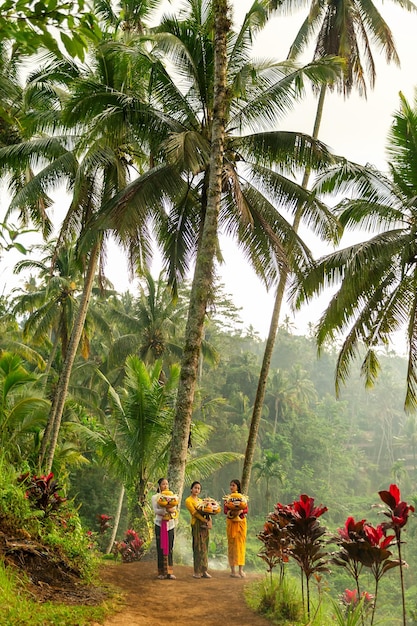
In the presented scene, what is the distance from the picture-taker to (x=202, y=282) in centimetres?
844

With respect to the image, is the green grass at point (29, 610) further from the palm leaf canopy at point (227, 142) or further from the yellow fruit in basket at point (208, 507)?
the palm leaf canopy at point (227, 142)

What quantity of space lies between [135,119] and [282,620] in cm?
746

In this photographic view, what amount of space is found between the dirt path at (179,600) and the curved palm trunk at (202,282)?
4.09 feet

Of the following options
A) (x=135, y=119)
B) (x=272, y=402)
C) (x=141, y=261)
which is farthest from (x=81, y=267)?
(x=272, y=402)

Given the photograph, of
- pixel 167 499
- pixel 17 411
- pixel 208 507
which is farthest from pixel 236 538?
pixel 17 411

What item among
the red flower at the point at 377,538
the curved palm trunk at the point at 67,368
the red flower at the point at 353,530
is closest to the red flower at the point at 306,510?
the red flower at the point at 353,530

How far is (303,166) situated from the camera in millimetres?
9961

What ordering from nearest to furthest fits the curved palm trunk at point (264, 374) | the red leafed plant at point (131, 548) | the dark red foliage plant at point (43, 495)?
1. the dark red foliage plant at point (43, 495)
2. the curved palm trunk at point (264, 374)
3. the red leafed plant at point (131, 548)

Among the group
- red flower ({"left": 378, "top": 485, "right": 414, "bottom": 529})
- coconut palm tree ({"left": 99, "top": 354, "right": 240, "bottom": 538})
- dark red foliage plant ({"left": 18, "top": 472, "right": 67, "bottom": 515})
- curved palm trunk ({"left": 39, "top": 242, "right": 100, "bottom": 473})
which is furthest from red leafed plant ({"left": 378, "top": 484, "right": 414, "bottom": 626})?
coconut palm tree ({"left": 99, "top": 354, "right": 240, "bottom": 538})

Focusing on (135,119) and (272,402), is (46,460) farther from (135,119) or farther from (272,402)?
(272,402)

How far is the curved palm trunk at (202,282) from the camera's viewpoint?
798 cm

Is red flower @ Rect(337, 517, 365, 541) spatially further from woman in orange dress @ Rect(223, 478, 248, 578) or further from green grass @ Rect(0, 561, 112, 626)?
woman in orange dress @ Rect(223, 478, 248, 578)

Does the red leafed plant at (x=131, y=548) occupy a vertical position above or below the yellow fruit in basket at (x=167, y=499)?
below

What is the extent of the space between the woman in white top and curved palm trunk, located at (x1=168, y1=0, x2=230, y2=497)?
0.39m
